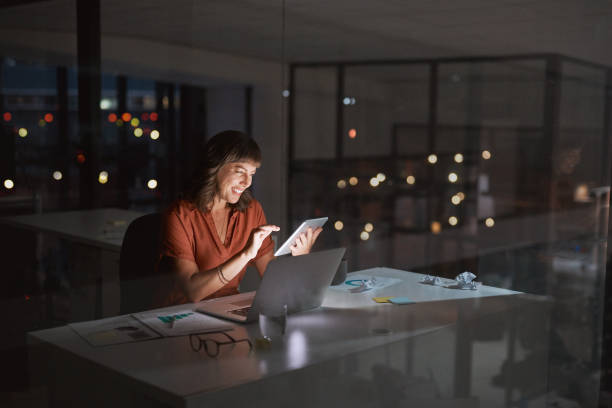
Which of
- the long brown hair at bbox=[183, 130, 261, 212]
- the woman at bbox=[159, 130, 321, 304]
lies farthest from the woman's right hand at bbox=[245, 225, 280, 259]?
the long brown hair at bbox=[183, 130, 261, 212]

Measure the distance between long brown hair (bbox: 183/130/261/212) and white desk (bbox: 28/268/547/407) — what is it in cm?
43

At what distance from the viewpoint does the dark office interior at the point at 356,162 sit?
A: 220 centimetres

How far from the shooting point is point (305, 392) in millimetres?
1468

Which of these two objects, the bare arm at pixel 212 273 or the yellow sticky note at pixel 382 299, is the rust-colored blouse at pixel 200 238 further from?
the yellow sticky note at pixel 382 299

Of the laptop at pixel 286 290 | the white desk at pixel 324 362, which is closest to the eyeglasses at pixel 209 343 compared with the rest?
the white desk at pixel 324 362

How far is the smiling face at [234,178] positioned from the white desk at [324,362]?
1.51ft

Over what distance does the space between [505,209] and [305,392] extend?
353 cm

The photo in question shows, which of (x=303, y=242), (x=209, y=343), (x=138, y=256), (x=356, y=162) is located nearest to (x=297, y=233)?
(x=303, y=242)

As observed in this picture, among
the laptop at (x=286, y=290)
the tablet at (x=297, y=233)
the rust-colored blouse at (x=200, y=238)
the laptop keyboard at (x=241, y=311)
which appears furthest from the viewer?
the rust-colored blouse at (x=200, y=238)

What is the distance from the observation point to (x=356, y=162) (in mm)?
6625

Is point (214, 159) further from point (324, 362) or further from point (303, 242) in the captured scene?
point (324, 362)

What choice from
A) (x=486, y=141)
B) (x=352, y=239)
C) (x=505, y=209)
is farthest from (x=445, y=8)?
(x=352, y=239)

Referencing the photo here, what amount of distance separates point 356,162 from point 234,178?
4.58 metres

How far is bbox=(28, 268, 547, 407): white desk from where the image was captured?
1.33m
